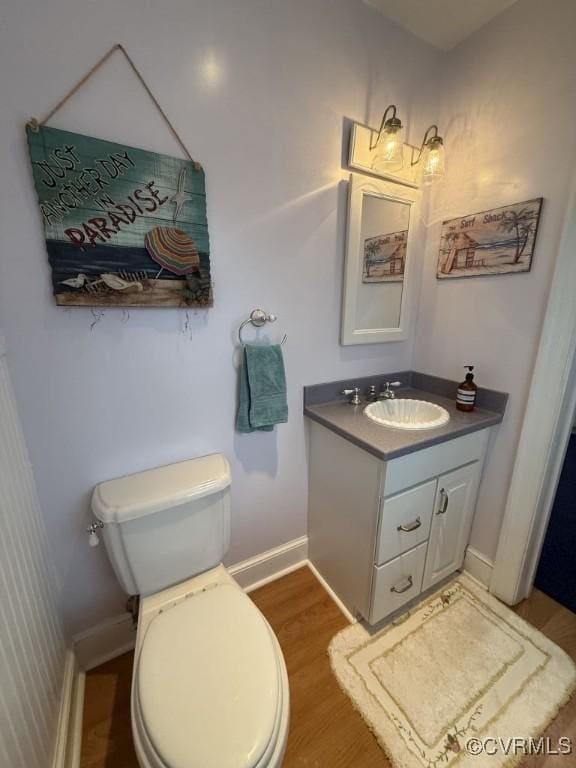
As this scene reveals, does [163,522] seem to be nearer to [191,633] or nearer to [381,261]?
[191,633]

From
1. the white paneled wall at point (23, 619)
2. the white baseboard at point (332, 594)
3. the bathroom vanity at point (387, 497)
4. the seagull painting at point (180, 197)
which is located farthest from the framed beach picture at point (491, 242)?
the white paneled wall at point (23, 619)

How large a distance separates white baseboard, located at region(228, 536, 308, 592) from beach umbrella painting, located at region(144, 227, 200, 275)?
1.29 meters

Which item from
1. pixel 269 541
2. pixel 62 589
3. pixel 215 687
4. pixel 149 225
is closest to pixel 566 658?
pixel 269 541

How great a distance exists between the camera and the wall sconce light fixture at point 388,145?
113 cm

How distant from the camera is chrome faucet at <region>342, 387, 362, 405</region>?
144 centimetres

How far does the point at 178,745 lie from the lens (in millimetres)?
606

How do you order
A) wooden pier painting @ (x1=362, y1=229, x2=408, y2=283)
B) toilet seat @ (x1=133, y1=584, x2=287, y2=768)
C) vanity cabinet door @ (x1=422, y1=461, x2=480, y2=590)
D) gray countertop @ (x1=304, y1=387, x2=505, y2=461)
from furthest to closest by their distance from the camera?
wooden pier painting @ (x1=362, y1=229, x2=408, y2=283), vanity cabinet door @ (x1=422, y1=461, x2=480, y2=590), gray countertop @ (x1=304, y1=387, x2=505, y2=461), toilet seat @ (x1=133, y1=584, x2=287, y2=768)

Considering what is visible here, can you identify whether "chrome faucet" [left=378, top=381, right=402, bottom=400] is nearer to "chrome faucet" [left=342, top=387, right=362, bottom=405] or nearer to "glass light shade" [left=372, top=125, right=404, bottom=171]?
"chrome faucet" [left=342, top=387, right=362, bottom=405]

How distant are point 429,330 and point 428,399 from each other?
0.37m

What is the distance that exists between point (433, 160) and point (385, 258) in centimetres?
41

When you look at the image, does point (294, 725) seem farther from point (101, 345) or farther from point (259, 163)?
point (259, 163)

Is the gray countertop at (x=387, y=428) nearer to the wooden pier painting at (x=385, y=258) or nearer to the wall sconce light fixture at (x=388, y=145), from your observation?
the wooden pier painting at (x=385, y=258)

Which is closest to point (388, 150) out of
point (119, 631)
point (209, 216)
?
point (209, 216)

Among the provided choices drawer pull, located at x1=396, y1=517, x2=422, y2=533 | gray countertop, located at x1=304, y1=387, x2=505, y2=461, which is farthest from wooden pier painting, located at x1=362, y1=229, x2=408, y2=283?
drawer pull, located at x1=396, y1=517, x2=422, y2=533
